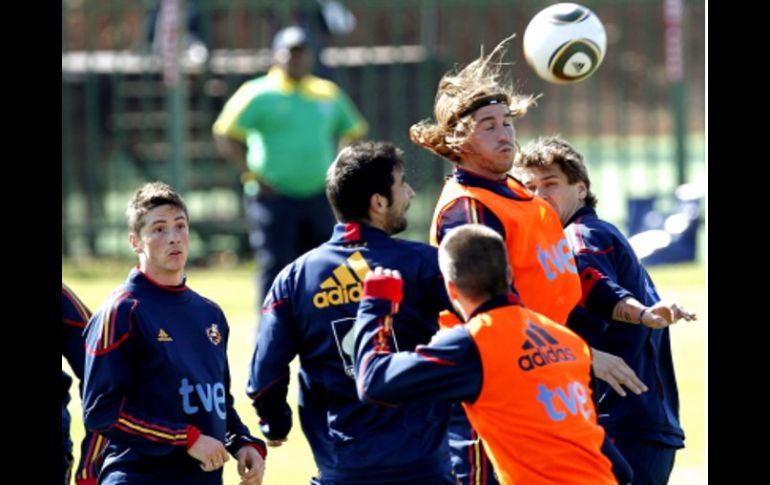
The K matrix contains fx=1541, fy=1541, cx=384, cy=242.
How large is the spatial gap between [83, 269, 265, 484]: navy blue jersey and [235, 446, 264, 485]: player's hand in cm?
9

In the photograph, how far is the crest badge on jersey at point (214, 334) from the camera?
5.76 m

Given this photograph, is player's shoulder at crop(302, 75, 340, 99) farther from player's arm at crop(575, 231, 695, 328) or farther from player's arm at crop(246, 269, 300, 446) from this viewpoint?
player's arm at crop(246, 269, 300, 446)

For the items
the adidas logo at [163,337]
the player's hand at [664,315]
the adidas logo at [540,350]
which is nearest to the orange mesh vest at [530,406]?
the adidas logo at [540,350]

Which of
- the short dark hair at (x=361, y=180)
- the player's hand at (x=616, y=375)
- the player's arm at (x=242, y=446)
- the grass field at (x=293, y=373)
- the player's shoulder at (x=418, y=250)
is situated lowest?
Answer: the grass field at (x=293, y=373)

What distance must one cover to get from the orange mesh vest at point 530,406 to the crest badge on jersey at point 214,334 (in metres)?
1.22

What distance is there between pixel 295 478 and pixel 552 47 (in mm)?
2947

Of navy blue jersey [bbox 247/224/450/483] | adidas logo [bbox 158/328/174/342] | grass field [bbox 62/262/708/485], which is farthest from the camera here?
grass field [bbox 62/262/708/485]

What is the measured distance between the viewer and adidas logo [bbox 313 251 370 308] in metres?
5.41

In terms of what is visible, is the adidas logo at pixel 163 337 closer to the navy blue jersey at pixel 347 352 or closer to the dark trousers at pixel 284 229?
the navy blue jersey at pixel 347 352

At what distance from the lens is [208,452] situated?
5.46 m

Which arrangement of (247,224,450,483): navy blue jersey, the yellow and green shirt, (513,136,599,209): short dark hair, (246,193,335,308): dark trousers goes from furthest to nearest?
1. the yellow and green shirt
2. (246,193,335,308): dark trousers
3. (513,136,599,209): short dark hair
4. (247,224,450,483): navy blue jersey

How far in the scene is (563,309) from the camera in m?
5.76

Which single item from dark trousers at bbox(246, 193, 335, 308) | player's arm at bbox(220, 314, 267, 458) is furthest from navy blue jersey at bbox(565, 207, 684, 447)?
dark trousers at bbox(246, 193, 335, 308)
